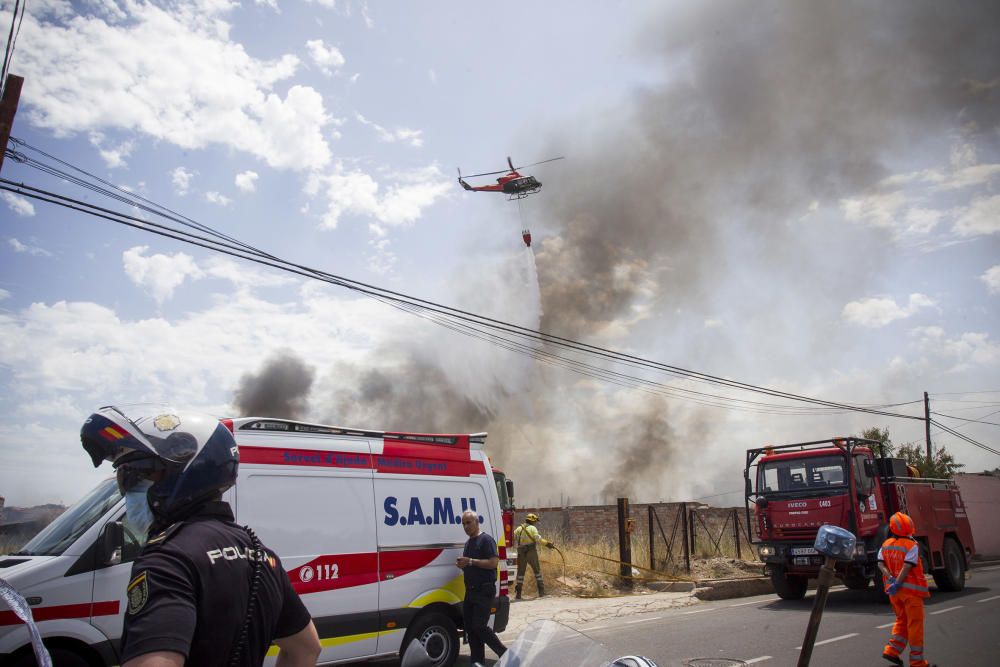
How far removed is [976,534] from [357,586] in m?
25.6

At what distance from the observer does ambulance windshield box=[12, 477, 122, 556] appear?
498 cm

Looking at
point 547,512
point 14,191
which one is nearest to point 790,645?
point 14,191

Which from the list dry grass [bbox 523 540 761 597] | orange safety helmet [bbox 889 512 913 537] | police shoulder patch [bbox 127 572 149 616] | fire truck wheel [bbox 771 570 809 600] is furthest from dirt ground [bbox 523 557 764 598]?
police shoulder patch [bbox 127 572 149 616]

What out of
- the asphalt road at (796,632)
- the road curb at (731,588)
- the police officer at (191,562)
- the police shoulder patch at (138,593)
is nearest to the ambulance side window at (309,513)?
the asphalt road at (796,632)

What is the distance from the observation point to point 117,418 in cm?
174

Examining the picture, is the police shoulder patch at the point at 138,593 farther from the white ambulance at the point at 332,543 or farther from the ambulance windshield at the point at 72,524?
the ambulance windshield at the point at 72,524

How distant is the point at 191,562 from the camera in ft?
4.79

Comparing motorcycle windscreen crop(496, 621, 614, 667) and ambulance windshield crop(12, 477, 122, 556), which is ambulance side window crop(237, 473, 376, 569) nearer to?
ambulance windshield crop(12, 477, 122, 556)

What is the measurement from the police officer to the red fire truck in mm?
11423

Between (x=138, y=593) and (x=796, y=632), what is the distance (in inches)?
365

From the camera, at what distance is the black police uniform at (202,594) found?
4.38ft

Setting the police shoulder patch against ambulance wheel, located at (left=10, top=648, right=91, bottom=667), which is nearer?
the police shoulder patch

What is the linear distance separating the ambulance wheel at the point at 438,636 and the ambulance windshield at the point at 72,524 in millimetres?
2869

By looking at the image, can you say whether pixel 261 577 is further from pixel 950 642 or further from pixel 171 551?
pixel 950 642
